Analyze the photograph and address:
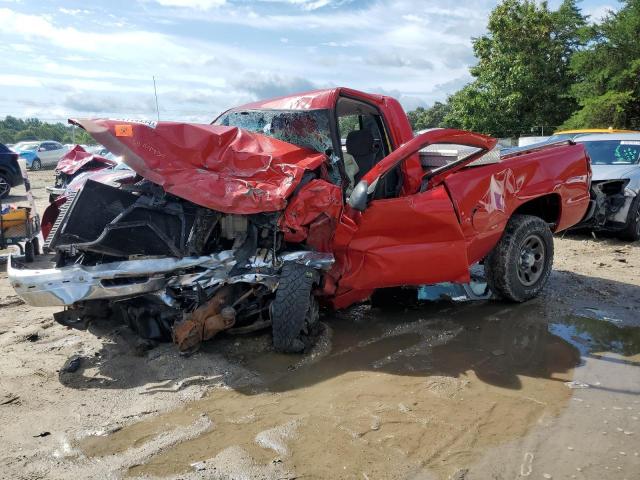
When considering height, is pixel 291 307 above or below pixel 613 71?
below

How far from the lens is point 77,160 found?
11.5 meters

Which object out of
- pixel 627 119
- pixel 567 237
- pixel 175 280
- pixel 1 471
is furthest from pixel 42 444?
pixel 627 119

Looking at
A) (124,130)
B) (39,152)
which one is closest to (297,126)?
(124,130)

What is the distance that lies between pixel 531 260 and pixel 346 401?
300 cm

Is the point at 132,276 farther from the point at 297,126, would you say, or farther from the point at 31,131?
the point at 31,131

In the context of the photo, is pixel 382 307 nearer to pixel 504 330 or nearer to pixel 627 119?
pixel 504 330

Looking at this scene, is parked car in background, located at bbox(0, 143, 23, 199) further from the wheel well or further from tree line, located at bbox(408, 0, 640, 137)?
tree line, located at bbox(408, 0, 640, 137)

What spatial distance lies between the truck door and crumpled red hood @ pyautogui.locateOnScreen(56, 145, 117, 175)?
7.38 metres

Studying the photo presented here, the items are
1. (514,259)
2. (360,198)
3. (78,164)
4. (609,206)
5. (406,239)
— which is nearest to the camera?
(360,198)

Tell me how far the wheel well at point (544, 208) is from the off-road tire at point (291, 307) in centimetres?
275

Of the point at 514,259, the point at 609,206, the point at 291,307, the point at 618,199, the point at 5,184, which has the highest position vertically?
the point at 5,184

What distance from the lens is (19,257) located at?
14.1 feet

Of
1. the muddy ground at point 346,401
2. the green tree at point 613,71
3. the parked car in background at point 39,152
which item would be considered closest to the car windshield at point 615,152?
the muddy ground at point 346,401

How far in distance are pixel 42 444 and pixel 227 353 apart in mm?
1529
